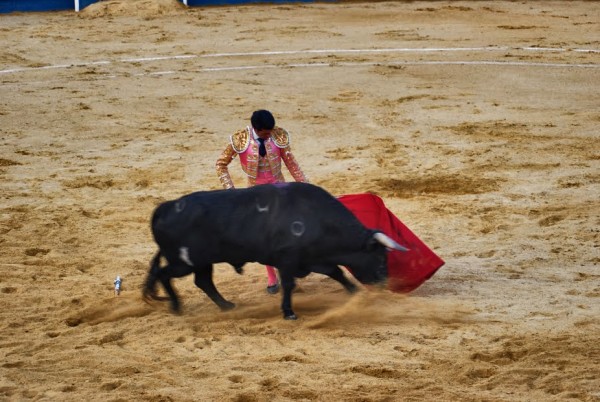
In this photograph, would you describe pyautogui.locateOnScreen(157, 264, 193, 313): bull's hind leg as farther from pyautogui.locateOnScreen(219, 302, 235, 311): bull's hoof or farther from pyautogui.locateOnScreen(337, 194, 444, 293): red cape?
pyautogui.locateOnScreen(337, 194, 444, 293): red cape

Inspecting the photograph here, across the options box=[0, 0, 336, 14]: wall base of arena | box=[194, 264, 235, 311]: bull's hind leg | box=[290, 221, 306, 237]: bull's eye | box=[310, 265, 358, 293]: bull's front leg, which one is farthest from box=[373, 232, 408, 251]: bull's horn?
box=[0, 0, 336, 14]: wall base of arena

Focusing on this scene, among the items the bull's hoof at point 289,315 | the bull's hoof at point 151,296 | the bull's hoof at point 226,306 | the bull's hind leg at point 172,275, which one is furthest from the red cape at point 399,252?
the bull's hoof at point 151,296

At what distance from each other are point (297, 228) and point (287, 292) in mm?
408

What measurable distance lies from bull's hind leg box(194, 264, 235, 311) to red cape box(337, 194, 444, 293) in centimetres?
105

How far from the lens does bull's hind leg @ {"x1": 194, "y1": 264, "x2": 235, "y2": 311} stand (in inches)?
279

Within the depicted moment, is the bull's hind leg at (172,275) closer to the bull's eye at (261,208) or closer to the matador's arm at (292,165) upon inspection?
the bull's eye at (261,208)

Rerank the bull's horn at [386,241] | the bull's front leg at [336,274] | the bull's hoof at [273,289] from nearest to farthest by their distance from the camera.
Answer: the bull's horn at [386,241] < the bull's front leg at [336,274] < the bull's hoof at [273,289]

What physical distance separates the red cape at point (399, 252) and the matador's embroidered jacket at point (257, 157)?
0.44m

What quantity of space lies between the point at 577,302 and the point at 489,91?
688cm

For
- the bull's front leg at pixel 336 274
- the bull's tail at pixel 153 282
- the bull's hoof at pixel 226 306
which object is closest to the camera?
the bull's front leg at pixel 336 274

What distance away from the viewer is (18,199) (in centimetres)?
999

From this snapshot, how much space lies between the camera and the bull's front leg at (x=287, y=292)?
6.79 meters

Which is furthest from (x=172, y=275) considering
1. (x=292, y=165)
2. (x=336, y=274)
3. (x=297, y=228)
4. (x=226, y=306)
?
(x=292, y=165)

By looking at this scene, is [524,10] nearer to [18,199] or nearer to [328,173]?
[328,173]
